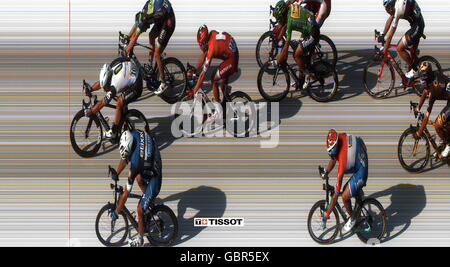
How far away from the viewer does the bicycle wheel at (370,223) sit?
1971 cm

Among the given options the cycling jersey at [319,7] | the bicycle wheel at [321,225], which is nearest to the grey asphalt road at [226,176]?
the bicycle wheel at [321,225]

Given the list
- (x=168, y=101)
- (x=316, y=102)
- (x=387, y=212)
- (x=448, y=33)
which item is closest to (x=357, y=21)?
(x=448, y=33)

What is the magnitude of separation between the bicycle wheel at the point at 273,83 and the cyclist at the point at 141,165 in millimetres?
4184

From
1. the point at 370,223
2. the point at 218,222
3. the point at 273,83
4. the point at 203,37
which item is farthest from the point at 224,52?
the point at 370,223

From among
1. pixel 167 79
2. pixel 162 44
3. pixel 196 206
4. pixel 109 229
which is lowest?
pixel 109 229

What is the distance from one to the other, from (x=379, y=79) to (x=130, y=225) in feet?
21.9

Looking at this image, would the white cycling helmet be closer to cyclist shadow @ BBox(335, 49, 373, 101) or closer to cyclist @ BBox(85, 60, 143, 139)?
cyclist @ BBox(85, 60, 143, 139)

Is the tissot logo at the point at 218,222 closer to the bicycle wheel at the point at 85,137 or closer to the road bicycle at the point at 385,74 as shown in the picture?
the bicycle wheel at the point at 85,137

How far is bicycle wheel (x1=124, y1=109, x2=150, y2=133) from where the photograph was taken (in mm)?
22172

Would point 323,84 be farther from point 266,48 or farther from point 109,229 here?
point 109,229

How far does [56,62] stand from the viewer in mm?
25922

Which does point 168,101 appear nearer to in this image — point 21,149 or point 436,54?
point 21,149

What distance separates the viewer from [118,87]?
854 inches

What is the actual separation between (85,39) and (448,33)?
8473mm
